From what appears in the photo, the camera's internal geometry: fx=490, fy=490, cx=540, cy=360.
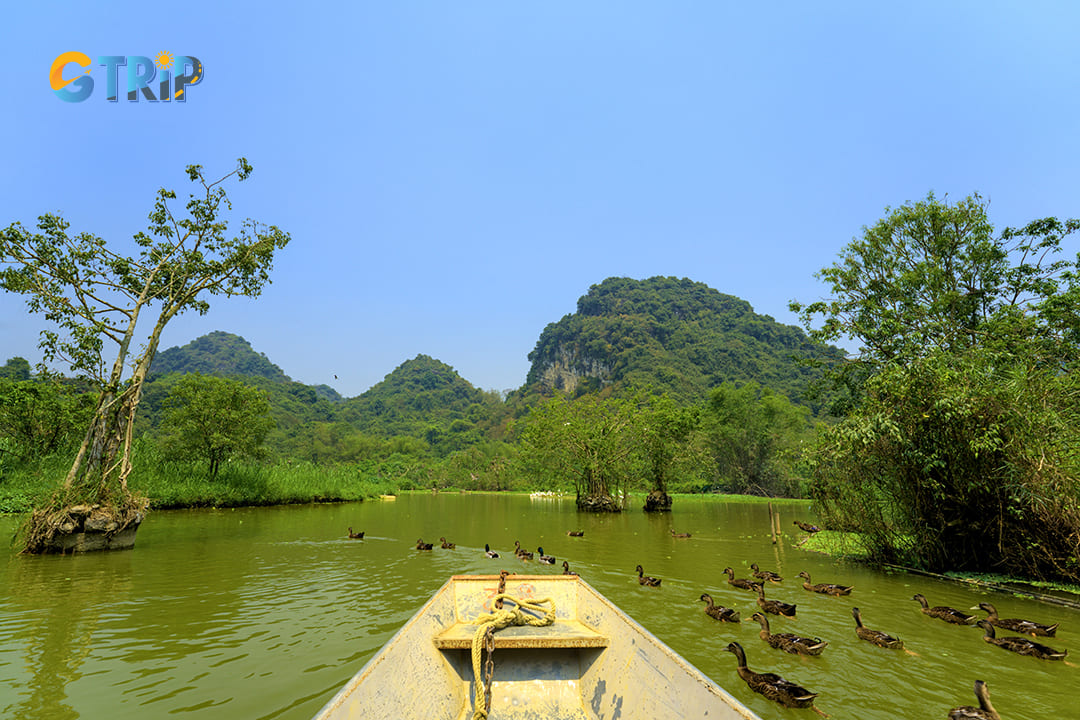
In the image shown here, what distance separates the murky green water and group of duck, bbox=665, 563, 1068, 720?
0.15 metres

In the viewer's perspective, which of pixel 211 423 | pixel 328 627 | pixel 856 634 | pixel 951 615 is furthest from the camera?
pixel 211 423

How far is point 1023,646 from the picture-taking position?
721 cm

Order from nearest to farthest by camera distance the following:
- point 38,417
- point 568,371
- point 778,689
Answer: point 778,689 → point 38,417 → point 568,371

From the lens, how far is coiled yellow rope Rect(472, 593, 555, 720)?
4686mm

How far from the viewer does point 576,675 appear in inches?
219

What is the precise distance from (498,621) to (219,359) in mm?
192961

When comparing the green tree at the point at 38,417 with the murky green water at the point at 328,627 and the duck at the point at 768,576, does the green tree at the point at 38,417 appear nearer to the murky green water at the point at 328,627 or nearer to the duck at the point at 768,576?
the murky green water at the point at 328,627

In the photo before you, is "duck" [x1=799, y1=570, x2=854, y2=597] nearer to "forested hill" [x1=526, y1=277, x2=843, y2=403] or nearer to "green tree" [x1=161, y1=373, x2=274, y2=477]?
"green tree" [x1=161, y1=373, x2=274, y2=477]

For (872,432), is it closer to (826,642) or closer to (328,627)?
(826,642)

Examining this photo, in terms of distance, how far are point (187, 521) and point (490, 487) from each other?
186 feet

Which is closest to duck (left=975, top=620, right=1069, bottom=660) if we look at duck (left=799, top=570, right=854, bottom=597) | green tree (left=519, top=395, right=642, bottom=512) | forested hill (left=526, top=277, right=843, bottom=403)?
duck (left=799, top=570, right=854, bottom=597)

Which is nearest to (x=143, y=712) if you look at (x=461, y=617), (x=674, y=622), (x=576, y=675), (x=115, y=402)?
(x=461, y=617)

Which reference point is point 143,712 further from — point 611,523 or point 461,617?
point 611,523

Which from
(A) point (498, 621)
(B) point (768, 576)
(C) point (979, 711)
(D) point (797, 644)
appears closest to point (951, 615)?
(D) point (797, 644)
